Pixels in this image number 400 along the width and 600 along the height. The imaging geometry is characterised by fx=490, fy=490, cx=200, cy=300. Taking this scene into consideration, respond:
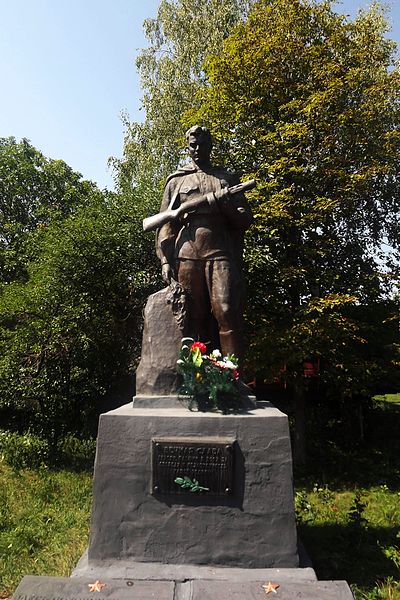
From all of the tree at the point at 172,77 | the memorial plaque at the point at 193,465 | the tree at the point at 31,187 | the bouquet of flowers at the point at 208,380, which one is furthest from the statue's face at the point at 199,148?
the tree at the point at 31,187

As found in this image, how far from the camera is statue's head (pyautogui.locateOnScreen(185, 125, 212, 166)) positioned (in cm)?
433

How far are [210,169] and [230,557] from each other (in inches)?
122

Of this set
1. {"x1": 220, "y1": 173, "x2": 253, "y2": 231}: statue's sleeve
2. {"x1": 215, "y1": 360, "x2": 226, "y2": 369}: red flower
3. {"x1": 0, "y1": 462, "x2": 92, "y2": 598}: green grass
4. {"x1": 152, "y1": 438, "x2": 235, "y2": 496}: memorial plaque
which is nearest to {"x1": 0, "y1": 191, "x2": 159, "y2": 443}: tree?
{"x1": 0, "y1": 462, "x2": 92, "y2": 598}: green grass

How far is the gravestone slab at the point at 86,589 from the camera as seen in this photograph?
2.80 meters

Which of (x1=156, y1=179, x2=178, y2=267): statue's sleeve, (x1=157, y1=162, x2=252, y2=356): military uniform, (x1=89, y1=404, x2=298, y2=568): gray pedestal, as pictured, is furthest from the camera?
(x1=156, y1=179, x2=178, y2=267): statue's sleeve

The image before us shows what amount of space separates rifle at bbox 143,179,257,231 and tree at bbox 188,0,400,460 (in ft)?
14.6

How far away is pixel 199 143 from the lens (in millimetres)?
4355

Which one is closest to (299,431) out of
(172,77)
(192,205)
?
(192,205)

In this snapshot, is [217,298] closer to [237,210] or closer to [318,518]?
[237,210]

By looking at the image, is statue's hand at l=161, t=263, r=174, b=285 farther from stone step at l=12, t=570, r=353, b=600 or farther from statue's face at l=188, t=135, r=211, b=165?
stone step at l=12, t=570, r=353, b=600

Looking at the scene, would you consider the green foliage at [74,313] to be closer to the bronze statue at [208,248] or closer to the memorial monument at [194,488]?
the bronze statue at [208,248]

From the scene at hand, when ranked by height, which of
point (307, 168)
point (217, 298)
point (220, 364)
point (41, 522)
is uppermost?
point (307, 168)

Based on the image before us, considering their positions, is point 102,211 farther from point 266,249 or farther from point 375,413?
point 375,413

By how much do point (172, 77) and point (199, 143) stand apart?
A: 13349 mm
